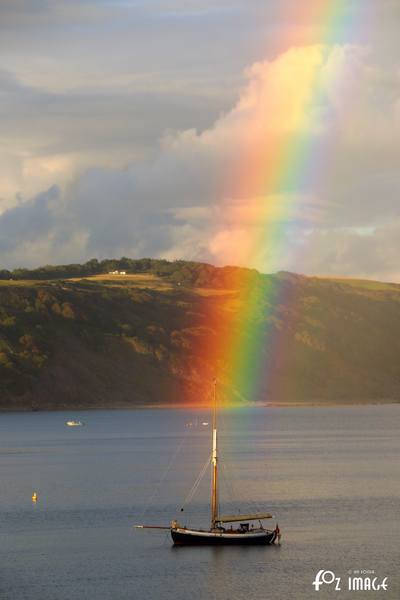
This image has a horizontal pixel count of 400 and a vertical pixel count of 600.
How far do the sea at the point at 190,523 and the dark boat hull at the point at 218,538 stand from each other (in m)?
0.58

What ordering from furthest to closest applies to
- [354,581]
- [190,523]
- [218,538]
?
[190,523] < [218,538] < [354,581]

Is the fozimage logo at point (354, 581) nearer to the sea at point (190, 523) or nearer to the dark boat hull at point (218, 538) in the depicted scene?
the sea at point (190, 523)

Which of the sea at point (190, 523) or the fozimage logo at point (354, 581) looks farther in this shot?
the sea at point (190, 523)

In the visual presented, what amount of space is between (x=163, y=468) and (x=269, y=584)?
226ft

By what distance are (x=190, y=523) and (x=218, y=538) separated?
40.3 feet

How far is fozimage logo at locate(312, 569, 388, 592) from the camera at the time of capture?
224ft

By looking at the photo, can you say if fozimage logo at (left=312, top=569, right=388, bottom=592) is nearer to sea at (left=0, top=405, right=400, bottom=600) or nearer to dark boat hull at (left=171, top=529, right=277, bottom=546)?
sea at (left=0, top=405, right=400, bottom=600)

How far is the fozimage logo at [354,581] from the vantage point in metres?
68.2

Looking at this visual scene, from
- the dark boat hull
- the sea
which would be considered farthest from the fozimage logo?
the dark boat hull

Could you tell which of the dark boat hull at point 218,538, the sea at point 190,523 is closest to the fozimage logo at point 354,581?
the sea at point 190,523

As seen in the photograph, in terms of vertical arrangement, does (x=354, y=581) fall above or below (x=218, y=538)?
below

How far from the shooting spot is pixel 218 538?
7969 cm

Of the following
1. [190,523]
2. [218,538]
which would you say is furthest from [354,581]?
[190,523]

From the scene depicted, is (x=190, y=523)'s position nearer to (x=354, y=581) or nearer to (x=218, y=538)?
(x=218, y=538)
